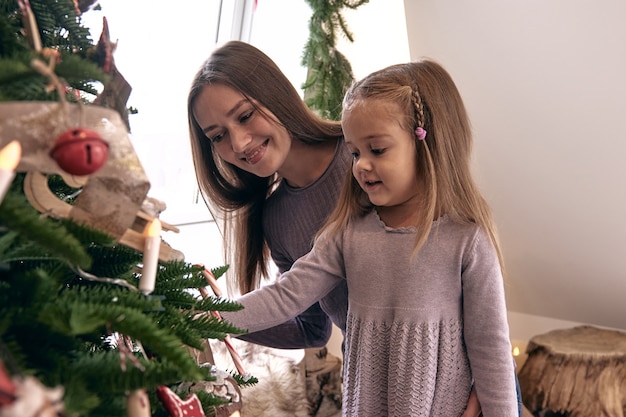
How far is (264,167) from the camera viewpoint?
4.03ft

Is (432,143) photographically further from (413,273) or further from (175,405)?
(175,405)

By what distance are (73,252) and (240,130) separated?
0.82 meters

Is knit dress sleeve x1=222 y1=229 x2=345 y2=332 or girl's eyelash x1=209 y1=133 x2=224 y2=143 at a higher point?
girl's eyelash x1=209 y1=133 x2=224 y2=143

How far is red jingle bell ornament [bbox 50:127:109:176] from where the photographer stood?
0.40 meters

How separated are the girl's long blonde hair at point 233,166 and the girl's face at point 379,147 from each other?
0.68ft

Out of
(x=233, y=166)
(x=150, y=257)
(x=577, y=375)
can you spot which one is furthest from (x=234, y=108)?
(x=577, y=375)

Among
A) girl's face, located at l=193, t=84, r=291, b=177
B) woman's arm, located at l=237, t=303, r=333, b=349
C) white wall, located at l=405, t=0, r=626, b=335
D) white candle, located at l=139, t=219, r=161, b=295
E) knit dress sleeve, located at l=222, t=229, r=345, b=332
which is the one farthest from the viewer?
white wall, located at l=405, t=0, r=626, b=335

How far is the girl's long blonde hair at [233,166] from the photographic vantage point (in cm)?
122

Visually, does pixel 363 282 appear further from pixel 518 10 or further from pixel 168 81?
pixel 168 81

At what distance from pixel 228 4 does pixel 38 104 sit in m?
2.48

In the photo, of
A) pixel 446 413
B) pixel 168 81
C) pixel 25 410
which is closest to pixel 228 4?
pixel 168 81

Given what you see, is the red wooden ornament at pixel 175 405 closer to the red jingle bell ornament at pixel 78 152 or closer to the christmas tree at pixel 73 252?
the christmas tree at pixel 73 252

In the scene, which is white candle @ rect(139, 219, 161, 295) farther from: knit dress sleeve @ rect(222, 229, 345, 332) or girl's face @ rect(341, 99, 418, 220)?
girl's face @ rect(341, 99, 418, 220)

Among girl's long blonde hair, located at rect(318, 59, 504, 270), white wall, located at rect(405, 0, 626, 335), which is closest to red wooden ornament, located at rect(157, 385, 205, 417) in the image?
girl's long blonde hair, located at rect(318, 59, 504, 270)
